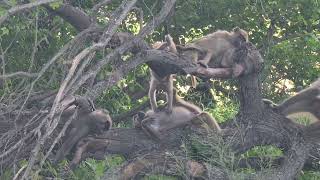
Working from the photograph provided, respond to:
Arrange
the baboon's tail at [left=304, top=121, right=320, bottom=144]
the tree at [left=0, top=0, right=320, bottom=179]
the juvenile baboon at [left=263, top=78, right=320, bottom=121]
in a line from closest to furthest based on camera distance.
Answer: the tree at [left=0, top=0, right=320, bottom=179] < the baboon's tail at [left=304, top=121, right=320, bottom=144] < the juvenile baboon at [left=263, top=78, right=320, bottom=121]

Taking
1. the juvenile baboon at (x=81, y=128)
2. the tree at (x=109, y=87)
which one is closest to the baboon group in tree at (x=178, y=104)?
the juvenile baboon at (x=81, y=128)

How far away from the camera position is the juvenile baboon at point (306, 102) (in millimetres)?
8708

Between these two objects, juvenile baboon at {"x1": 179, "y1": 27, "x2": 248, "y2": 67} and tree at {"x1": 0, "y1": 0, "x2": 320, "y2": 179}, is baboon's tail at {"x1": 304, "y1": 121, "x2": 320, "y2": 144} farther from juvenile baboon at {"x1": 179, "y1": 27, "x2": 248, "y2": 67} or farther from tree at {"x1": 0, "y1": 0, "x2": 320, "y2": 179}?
juvenile baboon at {"x1": 179, "y1": 27, "x2": 248, "y2": 67}

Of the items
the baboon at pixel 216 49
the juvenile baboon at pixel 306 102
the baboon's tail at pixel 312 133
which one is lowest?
the baboon's tail at pixel 312 133

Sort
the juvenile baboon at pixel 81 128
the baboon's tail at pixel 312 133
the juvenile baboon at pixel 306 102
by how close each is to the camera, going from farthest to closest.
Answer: the juvenile baboon at pixel 306 102 < the baboon's tail at pixel 312 133 < the juvenile baboon at pixel 81 128

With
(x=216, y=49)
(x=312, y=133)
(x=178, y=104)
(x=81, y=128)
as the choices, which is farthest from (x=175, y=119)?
(x=312, y=133)

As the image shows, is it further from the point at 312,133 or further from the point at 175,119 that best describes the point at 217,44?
the point at 312,133

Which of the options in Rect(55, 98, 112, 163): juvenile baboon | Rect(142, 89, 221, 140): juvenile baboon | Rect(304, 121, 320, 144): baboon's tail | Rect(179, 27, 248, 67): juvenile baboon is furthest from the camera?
Rect(179, 27, 248, 67): juvenile baboon

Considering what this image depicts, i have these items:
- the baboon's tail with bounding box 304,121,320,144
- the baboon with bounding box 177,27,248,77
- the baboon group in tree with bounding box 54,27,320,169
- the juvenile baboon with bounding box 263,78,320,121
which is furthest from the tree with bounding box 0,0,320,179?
the juvenile baboon with bounding box 263,78,320,121

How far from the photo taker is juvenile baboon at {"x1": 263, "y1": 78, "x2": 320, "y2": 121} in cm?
871

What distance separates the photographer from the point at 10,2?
669cm

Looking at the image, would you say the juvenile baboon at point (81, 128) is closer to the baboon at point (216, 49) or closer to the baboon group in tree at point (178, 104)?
the baboon group in tree at point (178, 104)

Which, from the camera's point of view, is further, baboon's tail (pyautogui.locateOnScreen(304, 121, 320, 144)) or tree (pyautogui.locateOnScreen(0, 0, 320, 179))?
baboon's tail (pyautogui.locateOnScreen(304, 121, 320, 144))

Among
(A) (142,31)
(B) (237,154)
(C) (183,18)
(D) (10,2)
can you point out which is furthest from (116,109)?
(D) (10,2)
